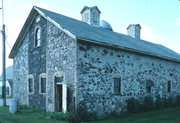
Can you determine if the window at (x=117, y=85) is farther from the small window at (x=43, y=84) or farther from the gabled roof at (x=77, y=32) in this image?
the small window at (x=43, y=84)

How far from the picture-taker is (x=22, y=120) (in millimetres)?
12602

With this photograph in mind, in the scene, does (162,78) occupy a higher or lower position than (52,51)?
lower

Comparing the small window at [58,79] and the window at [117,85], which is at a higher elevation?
the small window at [58,79]

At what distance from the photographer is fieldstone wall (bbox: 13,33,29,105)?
730 inches

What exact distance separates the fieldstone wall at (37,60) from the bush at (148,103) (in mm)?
7261

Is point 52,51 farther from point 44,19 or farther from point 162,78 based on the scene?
point 162,78

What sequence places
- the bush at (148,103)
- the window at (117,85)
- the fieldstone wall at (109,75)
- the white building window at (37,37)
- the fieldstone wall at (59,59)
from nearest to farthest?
the fieldstone wall at (109,75) → the fieldstone wall at (59,59) → the window at (117,85) → the white building window at (37,37) → the bush at (148,103)

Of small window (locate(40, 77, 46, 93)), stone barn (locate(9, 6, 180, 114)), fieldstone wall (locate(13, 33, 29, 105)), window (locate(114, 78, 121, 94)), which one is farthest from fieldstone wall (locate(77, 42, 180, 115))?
fieldstone wall (locate(13, 33, 29, 105))

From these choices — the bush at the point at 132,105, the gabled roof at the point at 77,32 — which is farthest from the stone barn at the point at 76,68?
the bush at the point at 132,105

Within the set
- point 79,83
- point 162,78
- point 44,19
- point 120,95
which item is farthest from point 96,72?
point 162,78

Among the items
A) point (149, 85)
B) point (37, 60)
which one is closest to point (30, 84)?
point (37, 60)

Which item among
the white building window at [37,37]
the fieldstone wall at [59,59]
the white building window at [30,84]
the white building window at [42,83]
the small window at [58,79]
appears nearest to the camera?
the fieldstone wall at [59,59]

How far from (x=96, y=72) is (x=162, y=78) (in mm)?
8754

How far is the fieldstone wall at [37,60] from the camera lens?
16328 mm
